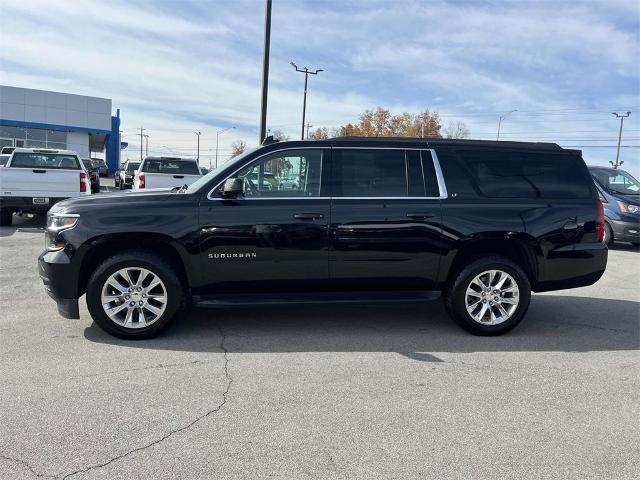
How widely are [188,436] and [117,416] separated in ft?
1.87

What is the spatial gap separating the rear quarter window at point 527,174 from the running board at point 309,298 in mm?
1269

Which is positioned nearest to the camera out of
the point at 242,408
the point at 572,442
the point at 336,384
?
the point at 572,442

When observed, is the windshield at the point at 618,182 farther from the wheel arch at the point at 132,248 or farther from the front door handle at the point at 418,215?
the wheel arch at the point at 132,248

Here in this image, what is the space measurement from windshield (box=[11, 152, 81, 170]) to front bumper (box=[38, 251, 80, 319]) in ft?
29.9

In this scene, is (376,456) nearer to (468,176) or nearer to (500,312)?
(500,312)

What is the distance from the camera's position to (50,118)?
141 ft

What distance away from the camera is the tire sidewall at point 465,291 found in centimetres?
525

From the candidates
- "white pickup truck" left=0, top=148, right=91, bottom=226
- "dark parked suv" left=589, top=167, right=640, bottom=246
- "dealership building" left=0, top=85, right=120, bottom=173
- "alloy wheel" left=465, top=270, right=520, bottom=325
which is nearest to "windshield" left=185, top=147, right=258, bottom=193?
"alloy wheel" left=465, top=270, right=520, bottom=325

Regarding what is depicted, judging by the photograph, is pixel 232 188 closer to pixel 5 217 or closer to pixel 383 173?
pixel 383 173

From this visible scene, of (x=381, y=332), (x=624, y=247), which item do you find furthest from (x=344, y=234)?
(x=624, y=247)

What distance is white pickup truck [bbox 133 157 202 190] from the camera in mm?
13300

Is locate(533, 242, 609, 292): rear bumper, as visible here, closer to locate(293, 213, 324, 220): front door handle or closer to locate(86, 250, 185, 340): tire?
locate(293, 213, 324, 220): front door handle

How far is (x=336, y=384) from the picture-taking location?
405 cm

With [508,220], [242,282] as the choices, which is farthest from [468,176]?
[242,282]
